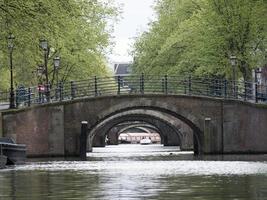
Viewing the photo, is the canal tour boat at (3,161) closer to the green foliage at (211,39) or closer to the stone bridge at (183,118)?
the stone bridge at (183,118)

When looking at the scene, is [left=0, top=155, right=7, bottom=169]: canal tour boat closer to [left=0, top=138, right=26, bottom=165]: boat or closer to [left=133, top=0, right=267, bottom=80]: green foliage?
[left=0, top=138, right=26, bottom=165]: boat

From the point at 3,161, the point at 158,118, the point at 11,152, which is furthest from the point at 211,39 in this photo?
the point at 3,161

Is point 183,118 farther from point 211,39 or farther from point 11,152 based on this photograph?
point 11,152

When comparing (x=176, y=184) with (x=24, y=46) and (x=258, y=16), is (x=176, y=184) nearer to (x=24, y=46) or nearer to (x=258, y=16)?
(x=24, y=46)

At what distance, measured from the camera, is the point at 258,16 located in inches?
1614

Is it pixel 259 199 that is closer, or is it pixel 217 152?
pixel 259 199

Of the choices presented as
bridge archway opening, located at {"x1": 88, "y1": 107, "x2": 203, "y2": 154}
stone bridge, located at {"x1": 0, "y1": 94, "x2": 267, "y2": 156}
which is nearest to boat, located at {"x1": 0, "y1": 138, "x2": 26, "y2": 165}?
stone bridge, located at {"x1": 0, "y1": 94, "x2": 267, "y2": 156}

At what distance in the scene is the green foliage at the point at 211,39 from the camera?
1713 inches

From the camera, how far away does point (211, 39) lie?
44531 millimetres

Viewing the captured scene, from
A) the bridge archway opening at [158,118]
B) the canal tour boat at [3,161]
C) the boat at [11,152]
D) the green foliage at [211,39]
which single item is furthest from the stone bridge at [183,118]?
the canal tour boat at [3,161]

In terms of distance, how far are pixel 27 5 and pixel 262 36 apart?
20.9 m

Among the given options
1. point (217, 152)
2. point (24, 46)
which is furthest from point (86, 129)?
point (24, 46)

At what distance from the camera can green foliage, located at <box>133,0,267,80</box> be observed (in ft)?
143

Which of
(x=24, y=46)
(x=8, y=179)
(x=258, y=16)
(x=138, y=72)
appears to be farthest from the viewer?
(x=138, y=72)
